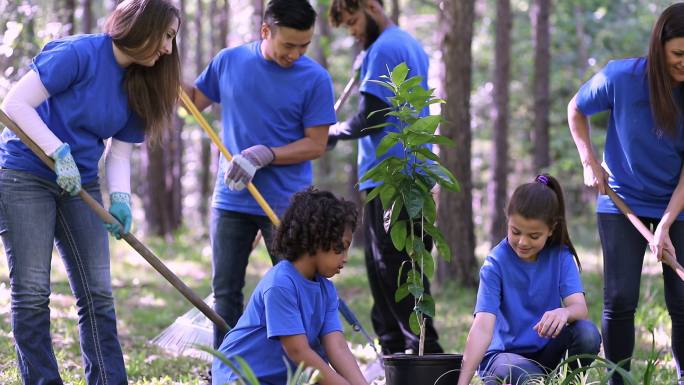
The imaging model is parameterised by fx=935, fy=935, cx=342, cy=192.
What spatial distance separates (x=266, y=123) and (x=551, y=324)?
5.87 feet

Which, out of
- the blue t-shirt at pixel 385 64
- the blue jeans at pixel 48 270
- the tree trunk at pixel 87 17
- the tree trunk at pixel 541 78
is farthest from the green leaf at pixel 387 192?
the tree trunk at pixel 541 78

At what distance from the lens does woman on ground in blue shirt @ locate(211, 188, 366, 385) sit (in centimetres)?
349

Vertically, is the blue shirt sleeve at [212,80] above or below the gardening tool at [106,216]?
above

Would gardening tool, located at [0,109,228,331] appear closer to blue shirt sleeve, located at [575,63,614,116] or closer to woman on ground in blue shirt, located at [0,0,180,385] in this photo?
woman on ground in blue shirt, located at [0,0,180,385]

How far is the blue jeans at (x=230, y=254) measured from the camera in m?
4.68

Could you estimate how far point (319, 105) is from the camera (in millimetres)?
4801

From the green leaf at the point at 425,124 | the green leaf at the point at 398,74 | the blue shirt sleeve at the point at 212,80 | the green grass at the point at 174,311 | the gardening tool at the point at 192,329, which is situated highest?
the blue shirt sleeve at the point at 212,80

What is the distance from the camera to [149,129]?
4.14m

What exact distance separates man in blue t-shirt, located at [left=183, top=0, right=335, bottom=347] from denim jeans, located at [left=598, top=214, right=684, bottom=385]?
152cm

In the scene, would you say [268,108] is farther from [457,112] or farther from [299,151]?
[457,112]

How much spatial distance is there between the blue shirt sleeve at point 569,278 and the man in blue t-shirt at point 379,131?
3.48 feet

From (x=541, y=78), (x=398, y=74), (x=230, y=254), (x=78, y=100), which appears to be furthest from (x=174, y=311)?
(x=541, y=78)

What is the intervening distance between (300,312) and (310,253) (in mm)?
228

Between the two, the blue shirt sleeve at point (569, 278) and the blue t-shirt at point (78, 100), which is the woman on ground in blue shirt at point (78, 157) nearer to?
the blue t-shirt at point (78, 100)
